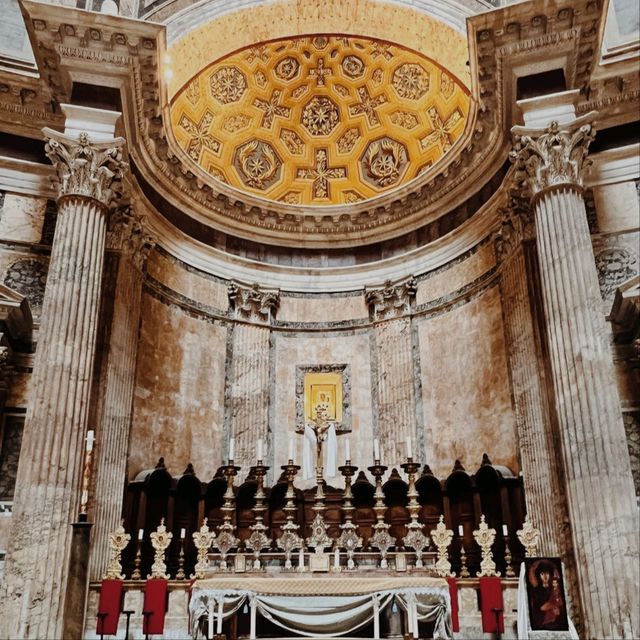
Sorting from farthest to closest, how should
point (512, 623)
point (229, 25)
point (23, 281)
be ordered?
point (229, 25)
point (23, 281)
point (512, 623)

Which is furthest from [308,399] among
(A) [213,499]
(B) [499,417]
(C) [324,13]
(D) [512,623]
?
(C) [324,13]

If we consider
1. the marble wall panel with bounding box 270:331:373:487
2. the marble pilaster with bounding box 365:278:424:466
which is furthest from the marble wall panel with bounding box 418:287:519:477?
the marble wall panel with bounding box 270:331:373:487

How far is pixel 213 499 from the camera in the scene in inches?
571

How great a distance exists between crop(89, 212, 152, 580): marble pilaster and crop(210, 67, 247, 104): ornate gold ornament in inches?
226

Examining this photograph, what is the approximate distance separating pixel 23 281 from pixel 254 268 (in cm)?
653

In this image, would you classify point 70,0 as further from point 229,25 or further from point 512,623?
point 512,623

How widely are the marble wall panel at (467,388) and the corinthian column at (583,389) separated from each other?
11.1 ft

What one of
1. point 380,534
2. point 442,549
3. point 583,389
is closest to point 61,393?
point 380,534

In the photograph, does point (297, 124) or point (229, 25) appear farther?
point (297, 124)

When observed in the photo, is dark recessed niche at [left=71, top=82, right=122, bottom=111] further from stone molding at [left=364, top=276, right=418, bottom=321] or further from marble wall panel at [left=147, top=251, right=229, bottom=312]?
stone molding at [left=364, top=276, right=418, bottom=321]

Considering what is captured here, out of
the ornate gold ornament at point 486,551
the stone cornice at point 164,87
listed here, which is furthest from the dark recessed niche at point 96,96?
the ornate gold ornament at point 486,551

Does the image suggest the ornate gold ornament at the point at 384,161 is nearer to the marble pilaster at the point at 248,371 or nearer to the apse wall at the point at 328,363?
the apse wall at the point at 328,363

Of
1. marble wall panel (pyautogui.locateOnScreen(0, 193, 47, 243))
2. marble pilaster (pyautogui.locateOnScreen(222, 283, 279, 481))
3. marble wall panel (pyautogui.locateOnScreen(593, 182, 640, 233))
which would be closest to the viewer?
marble wall panel (pyautogui.locateOnScreen(593, 182, 640, 233))

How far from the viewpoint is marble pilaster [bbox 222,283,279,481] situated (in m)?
15.9
